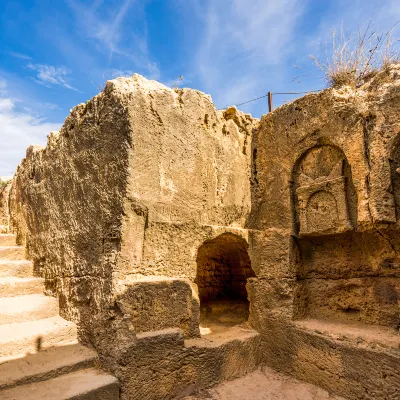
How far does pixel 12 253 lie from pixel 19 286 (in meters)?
0.71

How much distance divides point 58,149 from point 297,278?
298 cm

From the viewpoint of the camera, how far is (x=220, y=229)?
3662mm

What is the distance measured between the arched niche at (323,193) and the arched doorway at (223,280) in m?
1.29

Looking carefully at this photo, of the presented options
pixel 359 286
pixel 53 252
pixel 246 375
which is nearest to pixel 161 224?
pixel 53 252

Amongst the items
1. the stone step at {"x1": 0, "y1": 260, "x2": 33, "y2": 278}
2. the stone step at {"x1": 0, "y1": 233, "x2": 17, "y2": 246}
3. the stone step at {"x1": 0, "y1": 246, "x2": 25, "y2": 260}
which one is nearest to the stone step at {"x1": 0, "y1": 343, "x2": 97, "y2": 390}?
the stone step at {"x1": 0, "y1": 260, "x2": 33, "y2": 278}

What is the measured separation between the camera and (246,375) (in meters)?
3.43

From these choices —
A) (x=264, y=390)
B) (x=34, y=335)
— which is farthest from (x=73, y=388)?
(x=264, y=390)

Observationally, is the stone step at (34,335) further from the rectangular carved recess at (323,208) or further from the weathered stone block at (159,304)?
the rectangular carved recess at (323,208)

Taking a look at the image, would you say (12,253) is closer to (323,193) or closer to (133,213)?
(133,213)

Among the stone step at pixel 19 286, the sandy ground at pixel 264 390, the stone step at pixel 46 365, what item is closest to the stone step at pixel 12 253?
the stone step at pixel 19 286

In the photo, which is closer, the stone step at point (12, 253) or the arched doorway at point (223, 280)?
the stone step at point (12, 253)

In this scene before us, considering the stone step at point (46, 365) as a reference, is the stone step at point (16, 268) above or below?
above

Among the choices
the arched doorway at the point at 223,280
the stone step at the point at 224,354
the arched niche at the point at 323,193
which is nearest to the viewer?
the stone step at the point at 224,354

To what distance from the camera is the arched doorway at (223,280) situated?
4.72m
